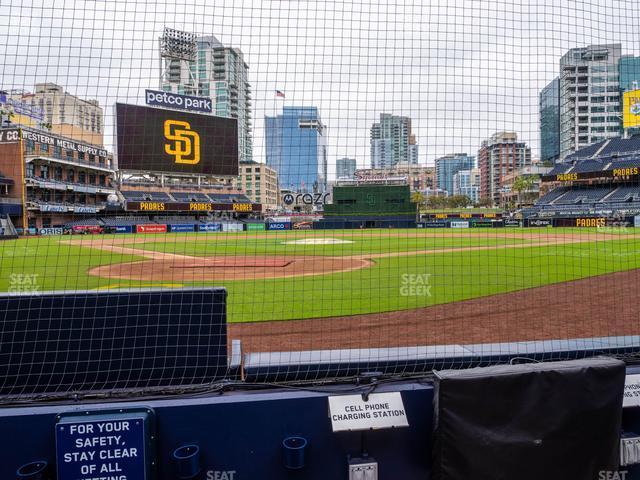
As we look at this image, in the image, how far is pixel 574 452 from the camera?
2.76 m

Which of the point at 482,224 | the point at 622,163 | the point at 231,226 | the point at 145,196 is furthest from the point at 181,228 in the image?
the point at 622,163

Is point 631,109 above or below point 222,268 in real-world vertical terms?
above

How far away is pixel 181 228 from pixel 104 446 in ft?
143

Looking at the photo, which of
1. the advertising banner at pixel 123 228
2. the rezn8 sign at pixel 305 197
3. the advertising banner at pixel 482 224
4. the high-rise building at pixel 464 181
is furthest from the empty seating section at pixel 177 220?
the rezn8 sign at pixel 305 197

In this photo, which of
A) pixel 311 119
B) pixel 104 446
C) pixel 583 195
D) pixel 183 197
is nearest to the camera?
pixel 104 446

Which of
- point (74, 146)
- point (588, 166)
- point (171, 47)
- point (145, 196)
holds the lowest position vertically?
point (74, 146)

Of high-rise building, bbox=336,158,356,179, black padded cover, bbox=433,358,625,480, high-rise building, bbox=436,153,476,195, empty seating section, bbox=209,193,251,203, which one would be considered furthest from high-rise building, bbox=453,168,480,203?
empty seating section, bbox=209,193,251,203

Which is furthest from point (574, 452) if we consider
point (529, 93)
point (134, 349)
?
point (529, 93)

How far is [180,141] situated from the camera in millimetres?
9453

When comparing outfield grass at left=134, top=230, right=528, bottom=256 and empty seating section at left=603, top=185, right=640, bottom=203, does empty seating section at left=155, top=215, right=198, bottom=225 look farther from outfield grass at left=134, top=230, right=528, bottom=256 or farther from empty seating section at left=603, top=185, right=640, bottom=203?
empty seating section at left=603, top=185, right=640, bottom=203

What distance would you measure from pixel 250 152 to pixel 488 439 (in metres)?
4.05

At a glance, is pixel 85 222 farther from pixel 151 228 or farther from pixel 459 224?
pixel 459 224

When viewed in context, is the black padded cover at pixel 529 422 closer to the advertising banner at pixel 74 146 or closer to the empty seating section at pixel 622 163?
the advertising banner at pixel 74 146

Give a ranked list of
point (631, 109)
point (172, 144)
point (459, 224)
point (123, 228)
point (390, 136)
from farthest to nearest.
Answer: point (459, 224) → point (123, 228) → point (631, 109) → point (172, 144) → point (390, 136)
